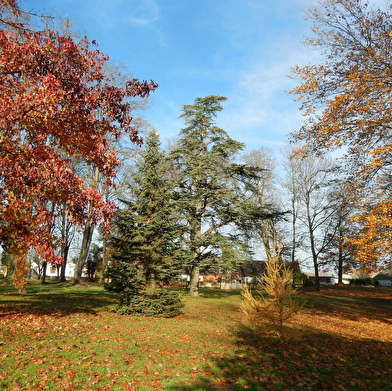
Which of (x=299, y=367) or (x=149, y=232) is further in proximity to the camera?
(x=149, y=232)

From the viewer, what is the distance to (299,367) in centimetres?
650

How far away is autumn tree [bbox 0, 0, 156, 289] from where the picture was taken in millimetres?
6641

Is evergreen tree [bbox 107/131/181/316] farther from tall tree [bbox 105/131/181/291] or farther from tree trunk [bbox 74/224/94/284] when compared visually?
tree trunk [bbox 74/224/94/284]

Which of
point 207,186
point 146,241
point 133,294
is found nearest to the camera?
point 133,294

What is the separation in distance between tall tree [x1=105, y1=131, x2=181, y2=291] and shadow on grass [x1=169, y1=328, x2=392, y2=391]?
485cm

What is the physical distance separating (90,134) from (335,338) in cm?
1007

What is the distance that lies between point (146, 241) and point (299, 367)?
311 inches

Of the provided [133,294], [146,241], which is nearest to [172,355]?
[133,294]

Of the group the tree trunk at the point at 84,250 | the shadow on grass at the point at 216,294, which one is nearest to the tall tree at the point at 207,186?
the shadow on grass at the point at 216,294

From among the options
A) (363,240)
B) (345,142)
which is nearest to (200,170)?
(345,142)

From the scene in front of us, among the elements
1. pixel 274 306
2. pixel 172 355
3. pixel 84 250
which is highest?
pixel 84 250

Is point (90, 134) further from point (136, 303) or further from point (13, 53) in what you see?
point (136, 303)

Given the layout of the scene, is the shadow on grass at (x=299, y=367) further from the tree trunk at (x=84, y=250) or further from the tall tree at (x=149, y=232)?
the tree trunk at (x=84, y=250)

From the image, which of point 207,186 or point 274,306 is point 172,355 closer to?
point 274,306
